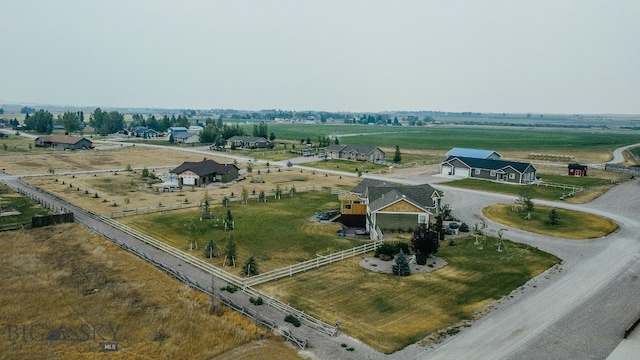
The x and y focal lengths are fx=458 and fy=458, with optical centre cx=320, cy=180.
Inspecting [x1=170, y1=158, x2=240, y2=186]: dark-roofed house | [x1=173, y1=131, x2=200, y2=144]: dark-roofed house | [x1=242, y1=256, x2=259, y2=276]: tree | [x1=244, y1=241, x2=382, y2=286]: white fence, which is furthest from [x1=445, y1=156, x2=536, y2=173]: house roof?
[x1=173, y1=131, x2=200, y2=144]: dark-roofed house

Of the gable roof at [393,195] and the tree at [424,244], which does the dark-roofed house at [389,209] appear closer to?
the gable roof at [393,195]

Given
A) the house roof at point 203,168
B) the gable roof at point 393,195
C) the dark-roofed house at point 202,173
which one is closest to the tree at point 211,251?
the gable roof at point 393,195

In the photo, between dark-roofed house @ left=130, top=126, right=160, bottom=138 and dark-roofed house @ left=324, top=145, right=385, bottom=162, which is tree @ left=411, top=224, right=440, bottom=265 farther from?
dark-roofed house @ left=130, top=126, right=160, bottom=138

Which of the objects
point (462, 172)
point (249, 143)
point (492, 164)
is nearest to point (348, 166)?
point (462, 172)

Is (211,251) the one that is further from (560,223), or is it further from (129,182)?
(129,182)

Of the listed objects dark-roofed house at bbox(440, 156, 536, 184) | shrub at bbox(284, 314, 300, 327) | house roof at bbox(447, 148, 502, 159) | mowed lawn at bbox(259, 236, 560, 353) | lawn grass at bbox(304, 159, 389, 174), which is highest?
house roof at bbox(447, 148, 502, 159)

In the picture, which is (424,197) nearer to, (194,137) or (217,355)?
(217,355)
